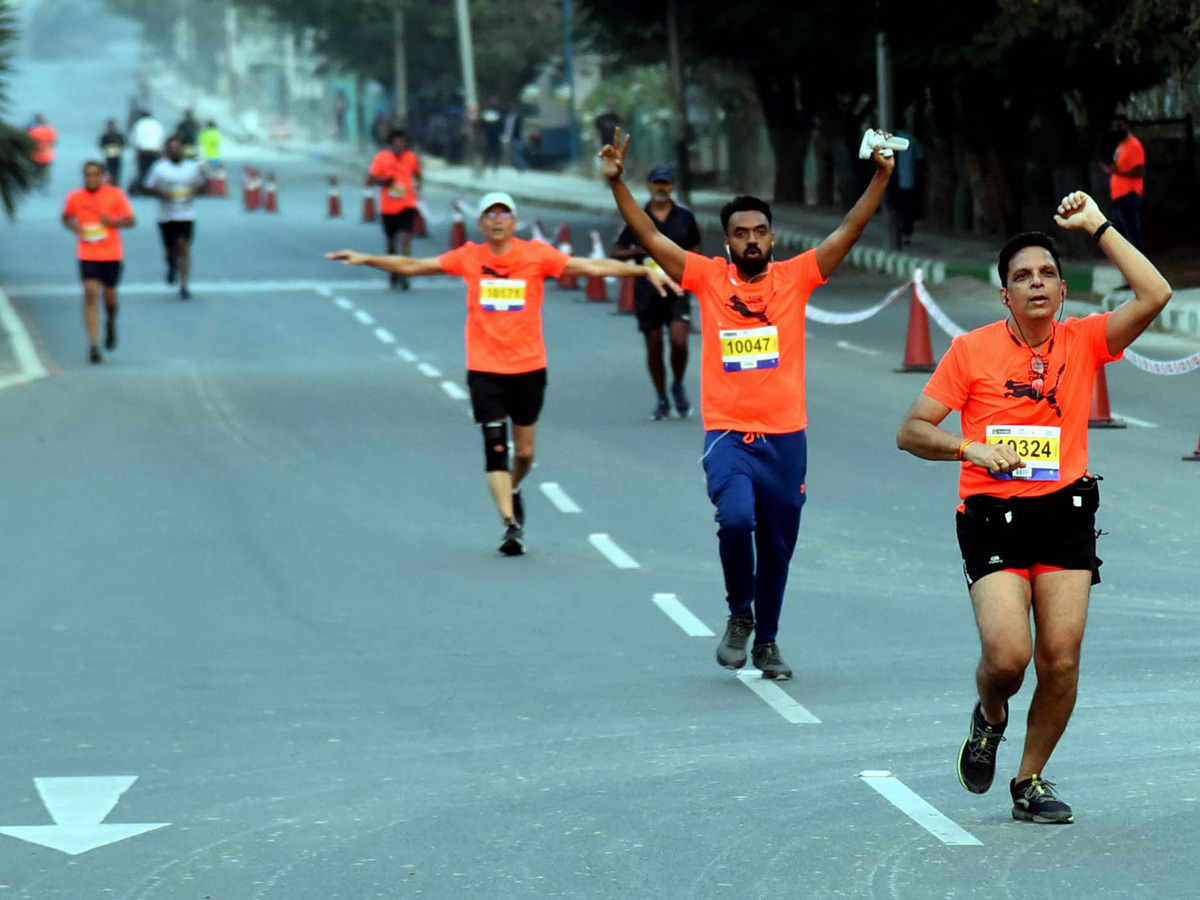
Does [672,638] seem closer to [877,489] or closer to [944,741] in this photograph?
[944,741]

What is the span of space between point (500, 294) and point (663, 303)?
5287mm

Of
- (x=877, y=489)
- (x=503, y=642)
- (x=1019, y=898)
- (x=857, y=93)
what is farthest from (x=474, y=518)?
(x=857, y=93)

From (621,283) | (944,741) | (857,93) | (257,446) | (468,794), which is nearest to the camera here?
(468,794)

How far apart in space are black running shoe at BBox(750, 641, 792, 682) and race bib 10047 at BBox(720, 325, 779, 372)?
3.65ft

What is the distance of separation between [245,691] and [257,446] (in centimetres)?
830

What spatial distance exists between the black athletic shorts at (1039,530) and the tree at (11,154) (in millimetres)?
19694

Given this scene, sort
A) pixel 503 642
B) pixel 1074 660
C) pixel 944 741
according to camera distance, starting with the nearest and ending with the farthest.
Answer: pixel 1074 660
pixel 944 741
pixel 503 642

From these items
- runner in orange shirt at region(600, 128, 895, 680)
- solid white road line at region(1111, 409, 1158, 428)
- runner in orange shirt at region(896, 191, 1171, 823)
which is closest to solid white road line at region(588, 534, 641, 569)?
runner in orange shirt at region(600, 128, 895, 680)

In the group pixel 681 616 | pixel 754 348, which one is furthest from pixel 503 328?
pixel 754 348

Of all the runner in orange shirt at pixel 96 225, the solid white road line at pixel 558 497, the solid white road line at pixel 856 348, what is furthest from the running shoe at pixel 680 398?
the runner in orange shirt at pixel 96 225

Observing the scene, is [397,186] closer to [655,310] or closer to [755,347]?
[655,310]

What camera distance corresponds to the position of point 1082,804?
7.18 meters

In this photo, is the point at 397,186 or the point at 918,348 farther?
the point at 397,186

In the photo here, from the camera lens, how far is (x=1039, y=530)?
6.80 metres
